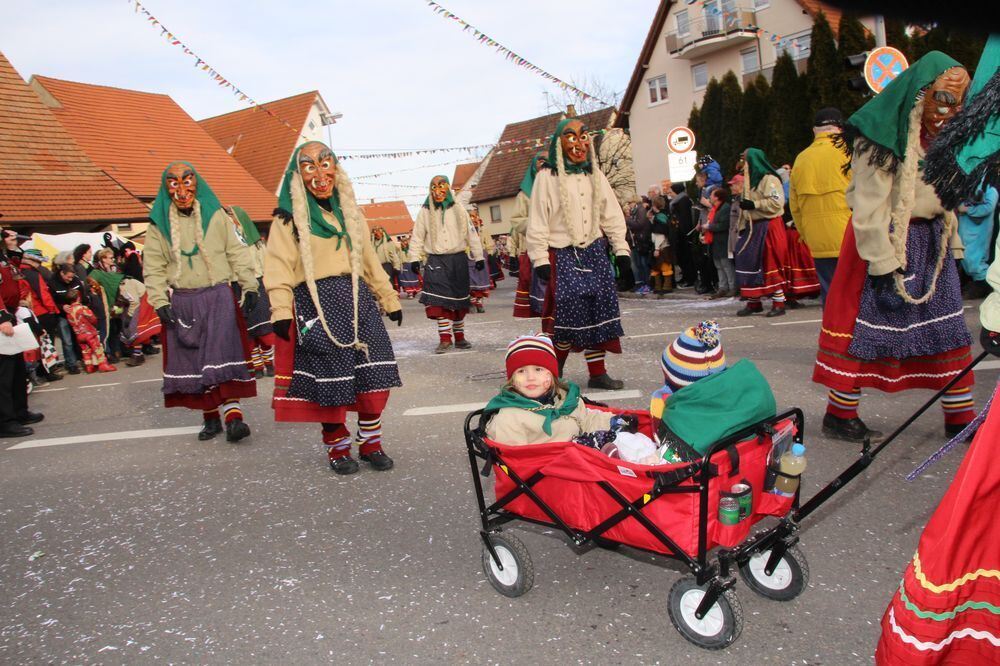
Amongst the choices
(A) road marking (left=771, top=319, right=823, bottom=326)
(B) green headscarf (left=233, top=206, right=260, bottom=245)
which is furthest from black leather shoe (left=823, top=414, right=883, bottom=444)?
(B) green headscarf (left=233, top=206, right=260, bottom=245)

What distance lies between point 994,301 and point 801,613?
1.36 metres

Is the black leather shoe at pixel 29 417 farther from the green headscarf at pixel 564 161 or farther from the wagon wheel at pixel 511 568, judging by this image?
the wagon wheel at pixel 511 568

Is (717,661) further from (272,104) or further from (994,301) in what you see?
(272,104)

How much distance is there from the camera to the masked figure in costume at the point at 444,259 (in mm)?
10078

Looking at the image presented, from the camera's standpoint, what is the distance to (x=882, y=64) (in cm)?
1020

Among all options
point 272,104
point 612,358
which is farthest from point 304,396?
point 272,104

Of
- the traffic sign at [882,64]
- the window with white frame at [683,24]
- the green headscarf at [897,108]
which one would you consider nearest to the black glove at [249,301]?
the green headscarf at [897,108]

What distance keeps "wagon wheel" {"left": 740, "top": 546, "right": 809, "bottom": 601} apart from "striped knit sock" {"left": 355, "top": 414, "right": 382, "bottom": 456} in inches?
108

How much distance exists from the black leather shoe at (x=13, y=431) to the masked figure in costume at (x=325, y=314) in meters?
3.66

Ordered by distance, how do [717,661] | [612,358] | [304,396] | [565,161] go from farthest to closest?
1. [612,358]
2. [565,161]
3. [304,396]
4. [717,661]

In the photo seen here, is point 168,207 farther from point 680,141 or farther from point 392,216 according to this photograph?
point 392,216

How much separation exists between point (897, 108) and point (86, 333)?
11.4 m

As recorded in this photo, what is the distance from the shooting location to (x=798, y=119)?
839 inches

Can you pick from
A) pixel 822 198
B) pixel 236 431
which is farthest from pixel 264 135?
pixel 822 198
